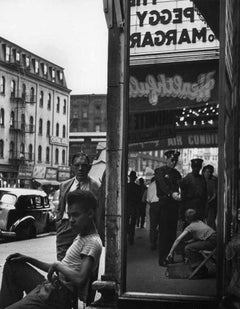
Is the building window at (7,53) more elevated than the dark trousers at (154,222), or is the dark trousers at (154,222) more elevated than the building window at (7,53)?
the building window at (7,53)

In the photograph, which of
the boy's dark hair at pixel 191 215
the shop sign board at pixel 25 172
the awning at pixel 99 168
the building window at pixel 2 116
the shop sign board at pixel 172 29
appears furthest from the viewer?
the building window at pixel 2 116

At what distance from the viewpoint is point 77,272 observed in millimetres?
4418

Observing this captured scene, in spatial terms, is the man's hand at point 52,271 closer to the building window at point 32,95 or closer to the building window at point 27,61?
the building window at point 32,95

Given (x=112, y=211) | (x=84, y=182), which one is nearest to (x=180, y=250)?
(x=112, y=211)

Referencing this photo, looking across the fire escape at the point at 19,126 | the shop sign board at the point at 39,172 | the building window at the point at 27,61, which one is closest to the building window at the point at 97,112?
the building window at the point at 27,61

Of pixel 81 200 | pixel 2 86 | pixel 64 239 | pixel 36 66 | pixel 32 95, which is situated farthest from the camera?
pixel 36 66

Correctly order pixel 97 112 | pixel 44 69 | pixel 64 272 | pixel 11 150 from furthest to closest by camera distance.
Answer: pixel 97 112 < pixel 44 69 < pixel 11 150 < pixel 64 272

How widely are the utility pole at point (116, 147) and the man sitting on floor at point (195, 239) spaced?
0.63m

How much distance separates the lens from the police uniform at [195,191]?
624cm

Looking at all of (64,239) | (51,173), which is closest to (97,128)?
(51,173)

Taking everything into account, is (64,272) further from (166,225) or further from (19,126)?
(19,126)

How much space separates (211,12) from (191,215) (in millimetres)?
2086

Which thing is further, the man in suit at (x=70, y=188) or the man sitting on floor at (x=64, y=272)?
the man in suit at (x=70, y=188)

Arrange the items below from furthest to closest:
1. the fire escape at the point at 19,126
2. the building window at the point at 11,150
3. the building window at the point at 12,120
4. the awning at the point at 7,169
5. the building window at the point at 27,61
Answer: the building window at the point at 27,61
the building window at the point at 12,120
the fire escape at the point at 19,126
the building window at the point at 11,150
the awning at the point at 7,169
